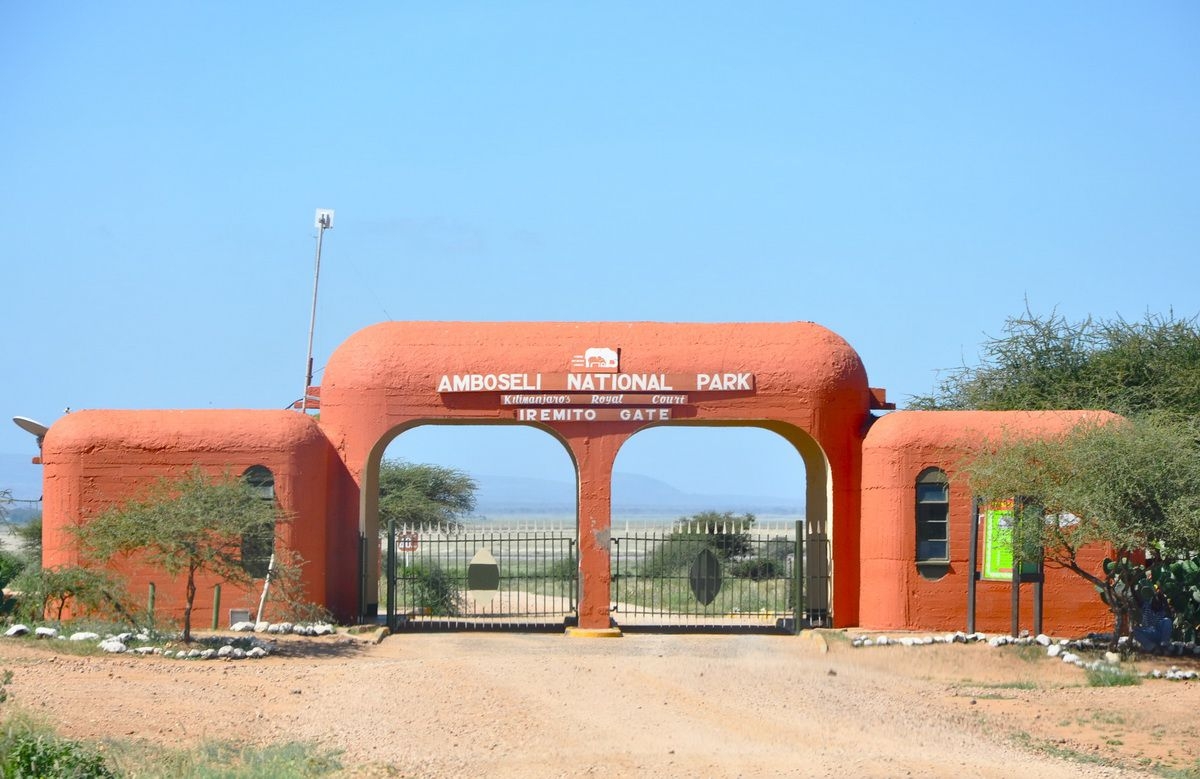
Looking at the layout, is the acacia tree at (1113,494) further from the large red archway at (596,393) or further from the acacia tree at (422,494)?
the acacia tree at (422,494)

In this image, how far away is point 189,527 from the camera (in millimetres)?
19250

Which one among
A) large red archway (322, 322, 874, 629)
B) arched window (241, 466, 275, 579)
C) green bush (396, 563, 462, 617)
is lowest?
green bush (396, 563, 462, 617)

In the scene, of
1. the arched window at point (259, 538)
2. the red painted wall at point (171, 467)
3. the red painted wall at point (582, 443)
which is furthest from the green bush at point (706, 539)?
the arched window at point (259, 538)

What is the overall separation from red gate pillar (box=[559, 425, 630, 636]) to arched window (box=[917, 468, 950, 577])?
4470 millimetres

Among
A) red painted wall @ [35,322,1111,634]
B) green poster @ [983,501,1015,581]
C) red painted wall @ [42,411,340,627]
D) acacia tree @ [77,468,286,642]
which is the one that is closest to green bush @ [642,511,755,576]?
red painted wall @ [35,322,1111,634]

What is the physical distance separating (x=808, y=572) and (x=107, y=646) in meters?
10.5

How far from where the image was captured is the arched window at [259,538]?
20641 mm

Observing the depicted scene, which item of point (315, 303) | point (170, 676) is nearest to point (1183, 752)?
point (170, 676)

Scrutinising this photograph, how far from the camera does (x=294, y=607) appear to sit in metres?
21.8

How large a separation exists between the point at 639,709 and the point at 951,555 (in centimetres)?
790

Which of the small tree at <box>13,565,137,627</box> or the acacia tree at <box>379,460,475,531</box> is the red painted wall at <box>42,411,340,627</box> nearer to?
the small tree at <box>13,565,137,627</box>

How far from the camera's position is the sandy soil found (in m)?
13.9

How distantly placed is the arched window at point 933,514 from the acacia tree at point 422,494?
21.7m

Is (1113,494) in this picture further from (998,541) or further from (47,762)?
(47,762)
